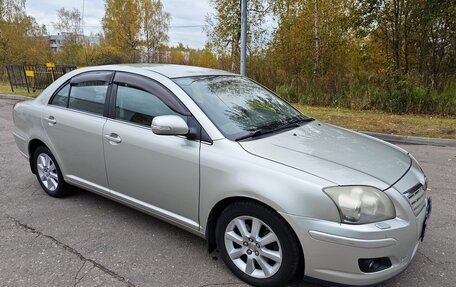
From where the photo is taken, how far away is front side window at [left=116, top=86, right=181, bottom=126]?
128 inches

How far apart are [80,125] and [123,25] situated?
31.7 metres

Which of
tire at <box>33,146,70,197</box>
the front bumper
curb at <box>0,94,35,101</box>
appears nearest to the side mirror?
the front bumper

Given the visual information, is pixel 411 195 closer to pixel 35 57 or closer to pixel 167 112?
pixel 167 112

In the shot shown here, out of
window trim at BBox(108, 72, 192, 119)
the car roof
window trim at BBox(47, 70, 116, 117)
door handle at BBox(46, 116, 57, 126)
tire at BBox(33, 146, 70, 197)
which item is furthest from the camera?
tire at BBox(33, 146, 70, 197)

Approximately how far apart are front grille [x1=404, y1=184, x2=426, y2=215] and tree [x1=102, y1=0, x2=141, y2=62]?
104 ft

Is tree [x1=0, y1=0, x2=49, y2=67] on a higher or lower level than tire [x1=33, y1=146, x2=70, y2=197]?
higher

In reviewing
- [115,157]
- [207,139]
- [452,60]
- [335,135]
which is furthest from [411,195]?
[452,60]

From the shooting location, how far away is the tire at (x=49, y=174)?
13.9 ft

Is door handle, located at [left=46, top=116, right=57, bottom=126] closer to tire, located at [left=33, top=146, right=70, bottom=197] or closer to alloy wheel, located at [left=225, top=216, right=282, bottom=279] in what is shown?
tire, located at [left=33, top=146, right=70, bottom=197]

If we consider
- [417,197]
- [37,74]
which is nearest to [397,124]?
[417,197]

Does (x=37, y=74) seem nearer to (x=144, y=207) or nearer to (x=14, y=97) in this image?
(x=14, y=97)

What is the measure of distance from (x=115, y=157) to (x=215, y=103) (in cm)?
108

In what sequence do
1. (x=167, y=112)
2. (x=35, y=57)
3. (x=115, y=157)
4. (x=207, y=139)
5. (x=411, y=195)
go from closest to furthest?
1. (x=411, y=195)
2. (x=207, y=139)
3. (x=167, y=112)
4. (x=115, y=157)
5. (x=35, y=57)

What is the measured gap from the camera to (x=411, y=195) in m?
2.53
